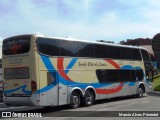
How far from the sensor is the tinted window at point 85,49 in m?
20.5

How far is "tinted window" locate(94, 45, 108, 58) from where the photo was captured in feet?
71.4

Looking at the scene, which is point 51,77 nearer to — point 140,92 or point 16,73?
point 16,73

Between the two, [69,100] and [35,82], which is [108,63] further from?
[35,82]

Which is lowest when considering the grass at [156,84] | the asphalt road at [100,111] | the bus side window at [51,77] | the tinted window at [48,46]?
the asphalt road at [100,111]

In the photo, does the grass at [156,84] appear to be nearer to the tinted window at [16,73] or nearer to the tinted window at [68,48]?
the tinted window at [68,48]

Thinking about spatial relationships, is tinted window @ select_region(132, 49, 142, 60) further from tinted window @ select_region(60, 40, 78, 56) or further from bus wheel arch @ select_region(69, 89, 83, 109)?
bus wheel arch @ select_region(69, 89, 83, 109)

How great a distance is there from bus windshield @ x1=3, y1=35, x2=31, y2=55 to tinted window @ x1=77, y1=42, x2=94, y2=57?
11.6ft

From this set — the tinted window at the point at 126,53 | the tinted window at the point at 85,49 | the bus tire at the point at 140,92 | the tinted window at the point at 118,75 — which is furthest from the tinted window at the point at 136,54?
the tinted window at the point at 85,49

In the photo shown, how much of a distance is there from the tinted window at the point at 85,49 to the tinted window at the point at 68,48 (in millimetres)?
382

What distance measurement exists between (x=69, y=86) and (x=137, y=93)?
832 centimetres

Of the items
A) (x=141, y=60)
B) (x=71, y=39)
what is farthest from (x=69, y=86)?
(x=141, y=60)

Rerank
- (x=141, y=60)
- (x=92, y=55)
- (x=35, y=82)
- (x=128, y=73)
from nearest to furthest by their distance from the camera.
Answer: (x=35, y=82), (x=92, y=55), (x=128, y=73), (x=141, y=60)

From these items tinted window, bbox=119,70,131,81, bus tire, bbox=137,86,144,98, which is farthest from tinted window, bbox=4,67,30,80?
bus tire, bbox=137,86,144,98

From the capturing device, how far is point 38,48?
17594 millimetres
